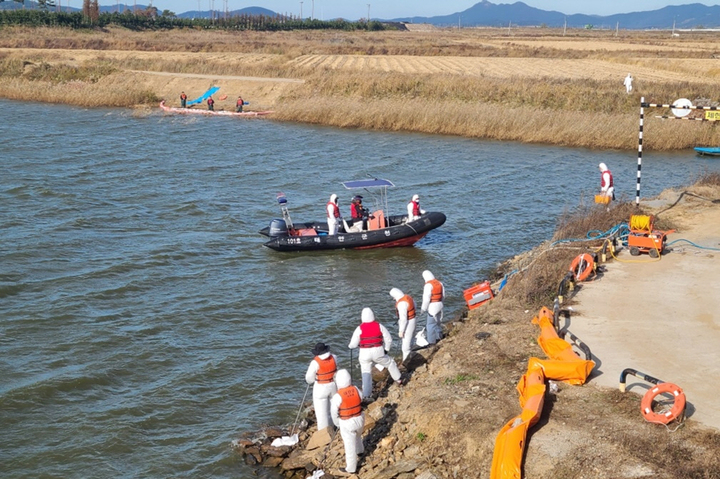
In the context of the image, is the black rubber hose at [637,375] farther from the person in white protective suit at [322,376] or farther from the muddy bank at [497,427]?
the person in white protective suit at [322,376]

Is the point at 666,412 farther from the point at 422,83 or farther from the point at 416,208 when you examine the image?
the point at 422,83

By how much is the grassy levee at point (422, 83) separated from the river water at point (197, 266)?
1828mm

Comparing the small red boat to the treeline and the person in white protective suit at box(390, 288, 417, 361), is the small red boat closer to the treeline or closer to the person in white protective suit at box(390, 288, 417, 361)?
the person in white protective suit at box(390, 288, 417, 361)

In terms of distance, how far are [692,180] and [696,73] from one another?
30.1 m

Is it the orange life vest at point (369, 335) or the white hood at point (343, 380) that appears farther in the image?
the orange life vest at point (369, 335)

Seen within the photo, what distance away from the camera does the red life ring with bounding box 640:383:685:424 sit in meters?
9.27

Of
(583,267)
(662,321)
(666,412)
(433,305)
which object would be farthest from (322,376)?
(583,267)

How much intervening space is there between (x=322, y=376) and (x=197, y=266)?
9.56m

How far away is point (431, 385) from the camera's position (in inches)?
440

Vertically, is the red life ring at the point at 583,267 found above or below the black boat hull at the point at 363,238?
above

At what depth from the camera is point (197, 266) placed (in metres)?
19.4

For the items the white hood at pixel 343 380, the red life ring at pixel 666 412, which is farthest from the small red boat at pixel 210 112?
the red life ring at pixel 666 412

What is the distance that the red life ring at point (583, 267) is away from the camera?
1452cm

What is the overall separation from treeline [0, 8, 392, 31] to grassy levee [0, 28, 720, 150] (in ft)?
48.2
